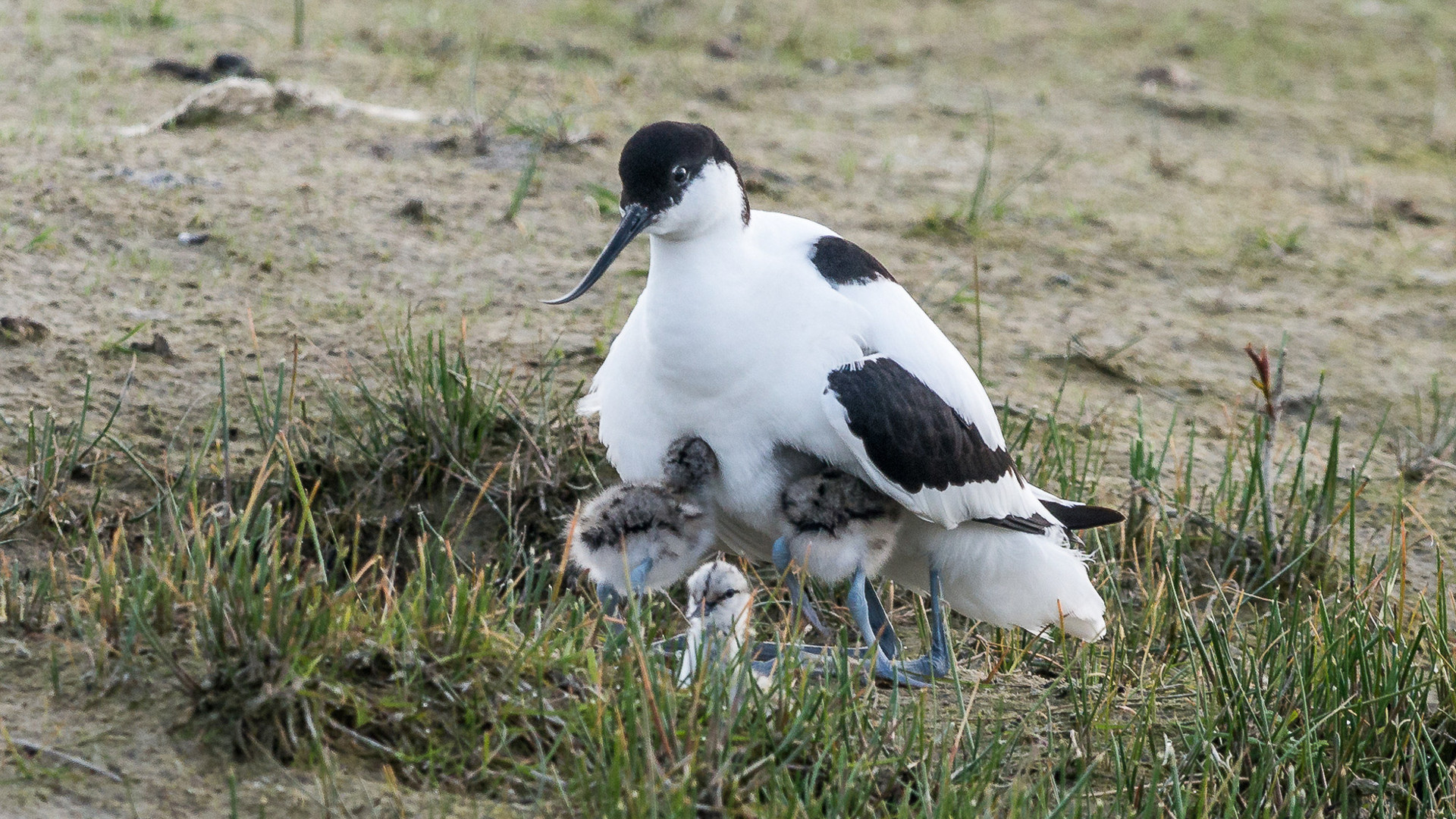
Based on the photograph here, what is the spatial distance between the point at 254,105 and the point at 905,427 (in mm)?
3616

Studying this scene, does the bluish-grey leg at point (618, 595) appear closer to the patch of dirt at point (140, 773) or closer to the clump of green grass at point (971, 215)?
the patch of dirt at point (140, 773)

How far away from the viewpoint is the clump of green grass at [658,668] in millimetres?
2615

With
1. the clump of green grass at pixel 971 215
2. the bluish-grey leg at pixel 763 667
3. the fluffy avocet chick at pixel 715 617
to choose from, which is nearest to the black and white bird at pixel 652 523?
the fluffy avocet chick at pixel 715 617

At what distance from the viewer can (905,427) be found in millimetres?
3326

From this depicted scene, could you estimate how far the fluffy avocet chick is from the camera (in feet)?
9.29

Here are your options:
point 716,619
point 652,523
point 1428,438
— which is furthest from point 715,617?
point 1428,438

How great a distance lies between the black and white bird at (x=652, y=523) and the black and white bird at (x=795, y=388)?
0.05m

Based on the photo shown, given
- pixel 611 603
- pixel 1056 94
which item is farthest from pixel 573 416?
pixel 1056 94

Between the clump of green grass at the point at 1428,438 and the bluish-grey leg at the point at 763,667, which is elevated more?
the clump of green grass at the point at 1428,438

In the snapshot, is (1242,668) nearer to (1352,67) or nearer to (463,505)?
(463,505)

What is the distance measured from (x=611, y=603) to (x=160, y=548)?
1055mm

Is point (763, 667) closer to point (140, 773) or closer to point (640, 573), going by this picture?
point (640, 573)

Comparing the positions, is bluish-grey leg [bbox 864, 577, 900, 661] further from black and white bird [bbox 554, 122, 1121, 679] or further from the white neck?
the white neck

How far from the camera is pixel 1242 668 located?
3.12m
